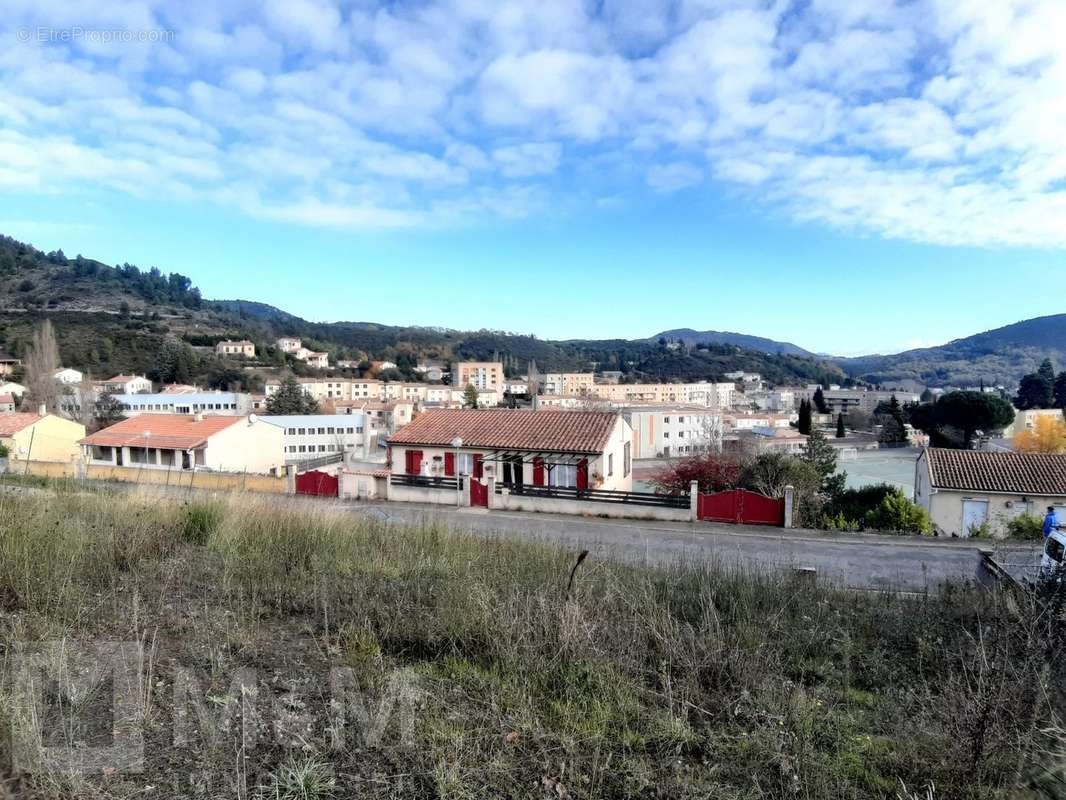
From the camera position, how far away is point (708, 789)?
8.28 ft

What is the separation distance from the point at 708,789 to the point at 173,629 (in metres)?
3.38

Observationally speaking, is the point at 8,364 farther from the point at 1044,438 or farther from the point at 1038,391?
the point at 1038,391

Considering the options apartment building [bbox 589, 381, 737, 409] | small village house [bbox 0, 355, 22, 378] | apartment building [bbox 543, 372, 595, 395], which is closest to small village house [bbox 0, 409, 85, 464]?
small village house [bbox 0, 355, 22, 378]

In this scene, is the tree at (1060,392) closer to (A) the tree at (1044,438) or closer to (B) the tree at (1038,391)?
(B) the tree at (1038,391)

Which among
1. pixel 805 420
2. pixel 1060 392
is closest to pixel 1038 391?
pixel 1060 392

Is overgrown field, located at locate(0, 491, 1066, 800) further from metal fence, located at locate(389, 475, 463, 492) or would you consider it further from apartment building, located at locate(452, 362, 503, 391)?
apartment building, located at locate(452, 362, 503, 391)

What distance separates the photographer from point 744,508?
15688mm

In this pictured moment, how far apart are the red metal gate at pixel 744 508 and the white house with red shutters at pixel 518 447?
4.95 metres

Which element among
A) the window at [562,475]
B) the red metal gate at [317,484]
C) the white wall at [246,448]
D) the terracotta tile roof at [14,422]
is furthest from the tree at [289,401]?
the window at [562,475]

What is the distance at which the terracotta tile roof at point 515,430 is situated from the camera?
20734 millimetres

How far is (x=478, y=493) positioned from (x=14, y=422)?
2761 cm

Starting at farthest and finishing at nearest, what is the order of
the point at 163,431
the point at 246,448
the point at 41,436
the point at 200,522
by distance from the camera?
the point at 246,448 → the point at 41,436 → the point at 163,431 → the point at 200,522

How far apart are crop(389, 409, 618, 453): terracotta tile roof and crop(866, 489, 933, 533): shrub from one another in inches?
343

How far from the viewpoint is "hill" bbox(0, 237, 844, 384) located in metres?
95.4
